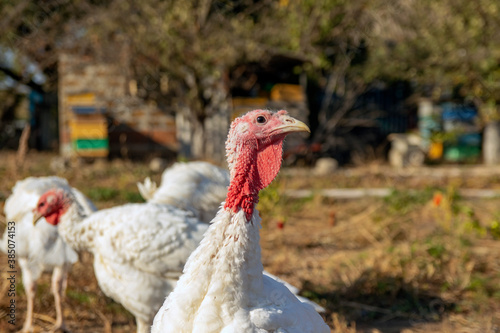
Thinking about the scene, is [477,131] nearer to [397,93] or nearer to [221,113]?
[397,93]

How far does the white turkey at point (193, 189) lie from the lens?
452 cm

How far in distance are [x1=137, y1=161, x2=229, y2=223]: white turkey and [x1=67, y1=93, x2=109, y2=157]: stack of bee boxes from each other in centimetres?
976

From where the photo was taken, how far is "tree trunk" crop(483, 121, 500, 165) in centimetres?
1386

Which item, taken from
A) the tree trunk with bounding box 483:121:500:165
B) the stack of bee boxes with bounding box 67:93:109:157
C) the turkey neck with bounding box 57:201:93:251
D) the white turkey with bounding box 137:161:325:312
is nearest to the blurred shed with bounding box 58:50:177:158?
the stack of bee boxes with bounding box 67:93:109:157

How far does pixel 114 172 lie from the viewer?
11055 millimetres

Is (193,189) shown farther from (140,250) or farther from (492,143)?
(492,143)

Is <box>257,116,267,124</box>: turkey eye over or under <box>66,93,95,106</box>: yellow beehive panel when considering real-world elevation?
under

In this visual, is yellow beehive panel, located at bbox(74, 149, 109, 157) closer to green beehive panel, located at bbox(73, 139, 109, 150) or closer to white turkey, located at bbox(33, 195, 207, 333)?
green beehive panel, located at bbox(73, 139, 109, 150)

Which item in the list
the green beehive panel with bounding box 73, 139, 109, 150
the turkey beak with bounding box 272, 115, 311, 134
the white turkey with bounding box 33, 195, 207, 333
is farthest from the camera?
the green beehive panel with bounding box 73, 139, 109, 150

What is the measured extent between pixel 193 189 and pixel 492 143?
12.0 meters

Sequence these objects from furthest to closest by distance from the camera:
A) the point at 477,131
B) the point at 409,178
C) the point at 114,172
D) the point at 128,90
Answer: the point at 477,131 < the point at 128,90 < the point at 114,172 < the point at 409,178

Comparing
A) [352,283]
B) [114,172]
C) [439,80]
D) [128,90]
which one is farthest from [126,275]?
[439,80]

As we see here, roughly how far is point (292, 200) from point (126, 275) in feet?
17.1

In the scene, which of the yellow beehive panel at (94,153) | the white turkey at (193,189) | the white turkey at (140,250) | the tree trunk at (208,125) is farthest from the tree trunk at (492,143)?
the white turkey at (140,250)
